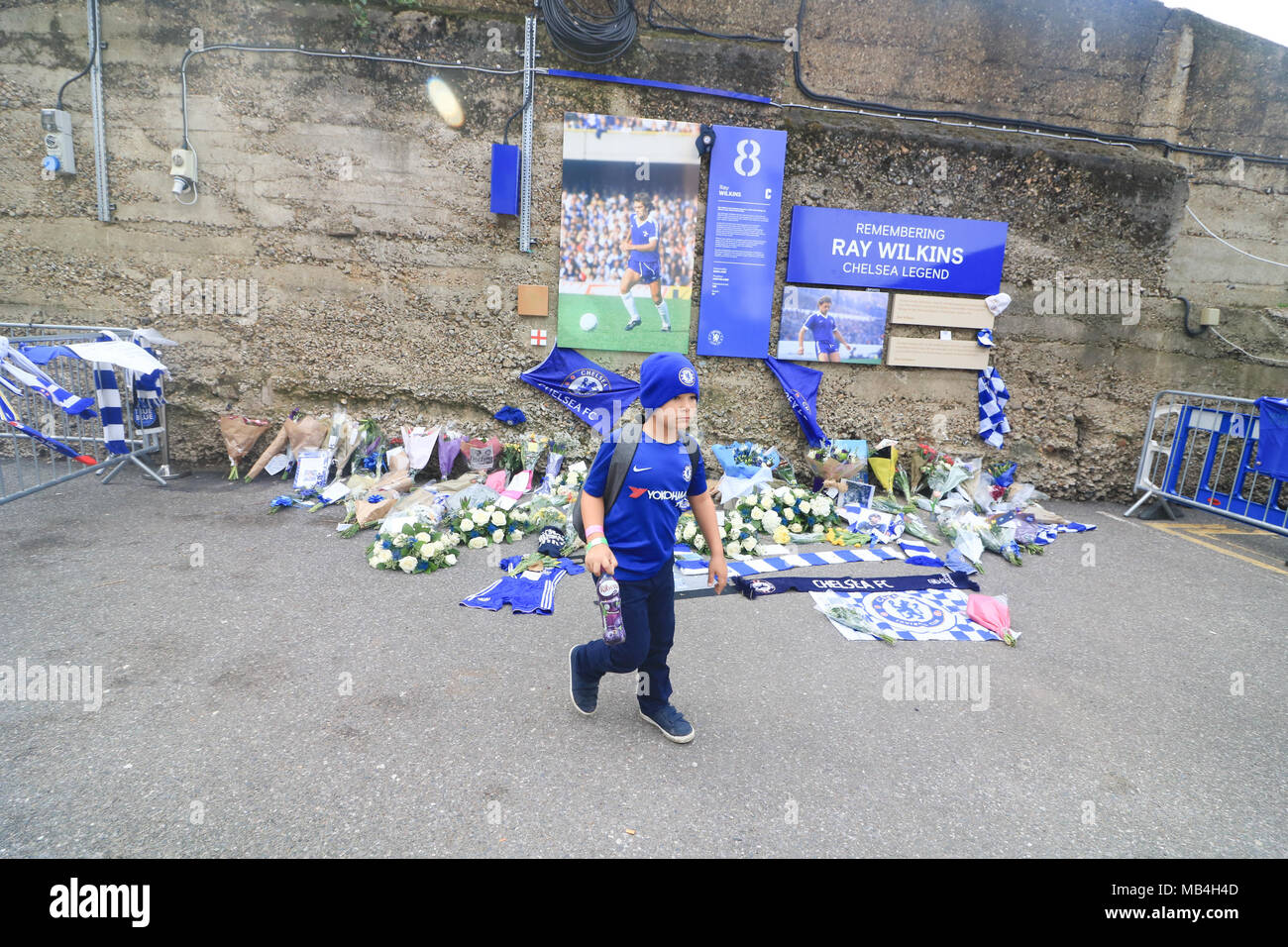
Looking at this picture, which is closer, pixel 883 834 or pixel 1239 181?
pixel 883 834

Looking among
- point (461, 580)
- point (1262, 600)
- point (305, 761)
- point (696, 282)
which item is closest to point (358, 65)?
point (696, 282)

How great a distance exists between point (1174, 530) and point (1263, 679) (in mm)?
3828

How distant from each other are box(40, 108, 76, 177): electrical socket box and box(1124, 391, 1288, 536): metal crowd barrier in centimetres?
1216

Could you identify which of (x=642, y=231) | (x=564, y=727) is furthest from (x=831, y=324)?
(x=564, y=727)

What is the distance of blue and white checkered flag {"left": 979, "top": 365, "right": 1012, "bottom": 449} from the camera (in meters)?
8.16

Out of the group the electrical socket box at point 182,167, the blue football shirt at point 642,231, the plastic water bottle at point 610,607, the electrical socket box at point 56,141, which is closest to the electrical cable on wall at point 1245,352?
the blue football shirt at point 642,231

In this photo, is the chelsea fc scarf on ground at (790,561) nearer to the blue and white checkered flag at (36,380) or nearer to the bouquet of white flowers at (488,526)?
the bouquet of white flowers at (488,526)

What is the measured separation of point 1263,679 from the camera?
4.29 m

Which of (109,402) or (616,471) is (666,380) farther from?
(109,402)

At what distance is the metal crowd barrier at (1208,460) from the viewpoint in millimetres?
7062

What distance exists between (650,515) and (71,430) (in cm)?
740

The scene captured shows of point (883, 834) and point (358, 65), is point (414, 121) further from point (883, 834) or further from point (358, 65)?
point (883, 834)

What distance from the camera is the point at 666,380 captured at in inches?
121

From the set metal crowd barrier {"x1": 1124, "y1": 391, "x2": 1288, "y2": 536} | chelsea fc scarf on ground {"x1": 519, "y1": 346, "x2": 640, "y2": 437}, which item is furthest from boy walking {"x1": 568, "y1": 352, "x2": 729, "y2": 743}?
metal crowd barrier {"x1": 1124, "y1": 391, "x2": 1288, "y2": 536}
